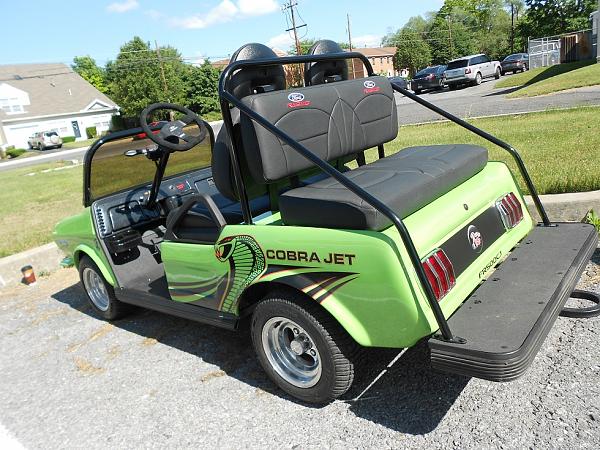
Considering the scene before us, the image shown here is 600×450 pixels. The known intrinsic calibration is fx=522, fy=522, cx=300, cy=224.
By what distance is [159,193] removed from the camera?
479 centimetres

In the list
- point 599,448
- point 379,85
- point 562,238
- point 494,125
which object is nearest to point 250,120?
point 379,85

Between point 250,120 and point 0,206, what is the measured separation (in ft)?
37.6

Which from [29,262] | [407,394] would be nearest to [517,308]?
[407,394]

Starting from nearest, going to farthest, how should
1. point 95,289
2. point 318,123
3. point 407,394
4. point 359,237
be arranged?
point 359,237 < point 407,394 < point 318,123 < point 95,289

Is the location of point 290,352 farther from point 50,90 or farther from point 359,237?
point 50,90

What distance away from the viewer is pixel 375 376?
3166 mm

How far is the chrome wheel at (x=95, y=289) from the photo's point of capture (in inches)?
187

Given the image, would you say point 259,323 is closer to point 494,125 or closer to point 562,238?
point 562,238

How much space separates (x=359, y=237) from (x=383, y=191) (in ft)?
1.30

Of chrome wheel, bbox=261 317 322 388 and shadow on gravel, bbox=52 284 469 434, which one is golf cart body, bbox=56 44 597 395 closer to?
chrome wheel, bbox=261 317 322 388

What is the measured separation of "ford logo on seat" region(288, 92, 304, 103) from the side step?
153cm

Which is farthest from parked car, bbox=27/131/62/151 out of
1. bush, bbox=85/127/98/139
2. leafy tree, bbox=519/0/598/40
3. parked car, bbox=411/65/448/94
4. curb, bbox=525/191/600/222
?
leafy tree, bbox=519/0/598/40

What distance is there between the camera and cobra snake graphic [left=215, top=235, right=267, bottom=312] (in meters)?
2.91

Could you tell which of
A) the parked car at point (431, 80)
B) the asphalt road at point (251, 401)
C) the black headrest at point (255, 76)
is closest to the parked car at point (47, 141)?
the parked car at point (431, 80)
